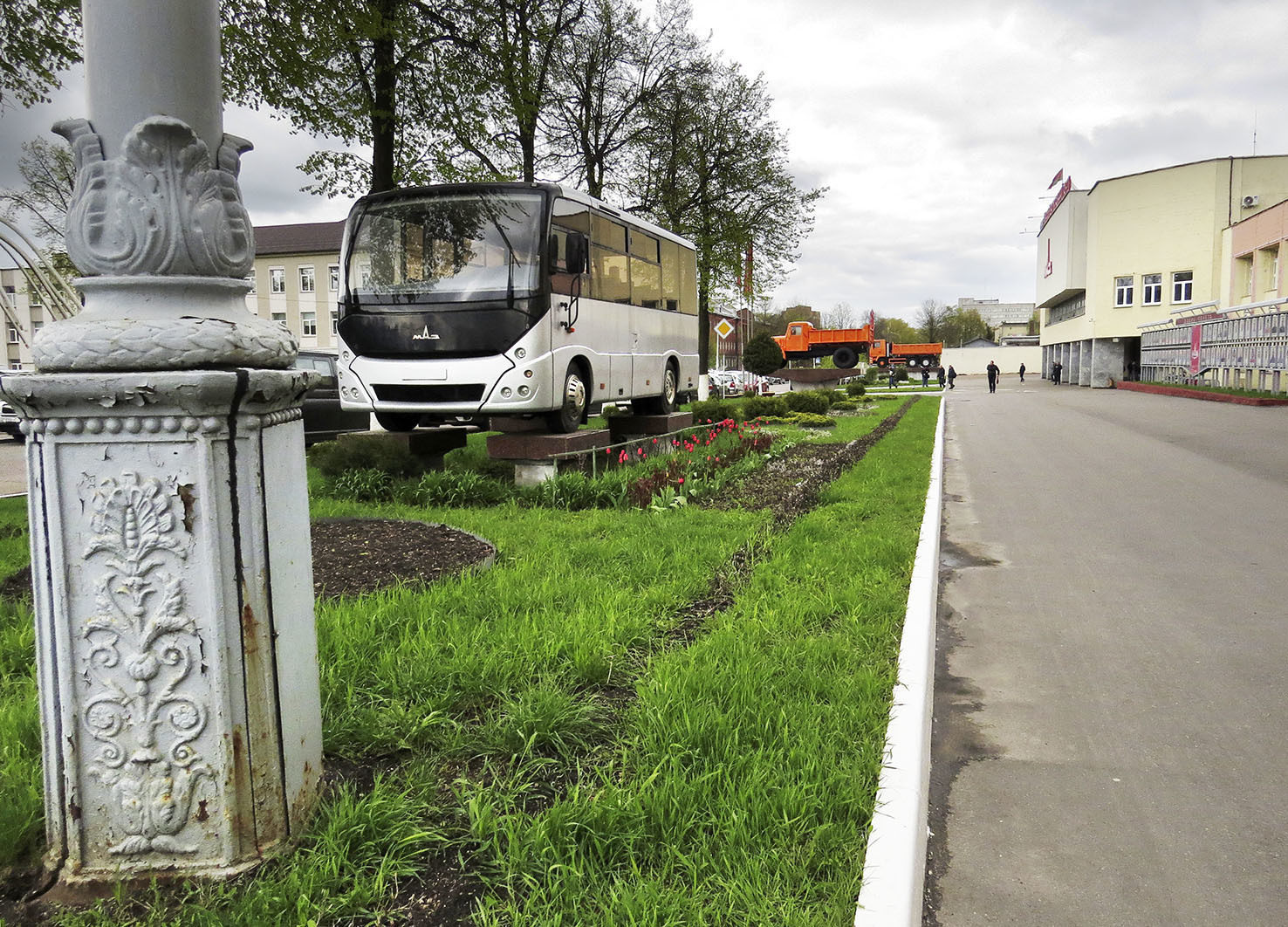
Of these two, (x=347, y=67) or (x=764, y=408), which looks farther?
(x=764, y=408)

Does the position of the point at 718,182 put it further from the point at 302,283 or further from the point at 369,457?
the point at 302,283

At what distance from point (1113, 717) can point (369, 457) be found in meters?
7.70

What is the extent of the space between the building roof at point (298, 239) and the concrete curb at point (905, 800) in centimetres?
6596

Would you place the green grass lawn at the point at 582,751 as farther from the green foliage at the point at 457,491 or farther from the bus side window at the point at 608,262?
the bus side window at the point at 608,262

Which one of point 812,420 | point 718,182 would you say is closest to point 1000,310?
point 718,182

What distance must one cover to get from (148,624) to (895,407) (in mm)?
28517

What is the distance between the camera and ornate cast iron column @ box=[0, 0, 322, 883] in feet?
7.09

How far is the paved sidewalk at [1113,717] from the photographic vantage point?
2656 millimetres

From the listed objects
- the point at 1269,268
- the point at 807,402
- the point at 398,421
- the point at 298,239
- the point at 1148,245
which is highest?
the point at 298,239

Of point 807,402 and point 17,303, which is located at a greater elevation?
point 17,303

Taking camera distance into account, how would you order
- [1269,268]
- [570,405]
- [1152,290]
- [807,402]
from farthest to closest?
[1152,290] < [1269,268] < [807,402] < [570,405]

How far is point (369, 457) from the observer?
9.65 metres

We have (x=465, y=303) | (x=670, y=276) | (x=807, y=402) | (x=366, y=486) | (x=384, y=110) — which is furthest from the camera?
(x=807, y=402)

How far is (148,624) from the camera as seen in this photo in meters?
2.21
